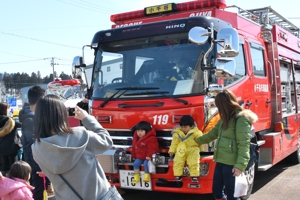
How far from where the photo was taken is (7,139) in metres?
5.50

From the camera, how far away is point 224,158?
13.7 ft

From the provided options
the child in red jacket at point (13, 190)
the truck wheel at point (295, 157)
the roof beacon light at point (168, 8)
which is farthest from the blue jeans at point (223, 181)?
the truck wheel at point (295, 157)

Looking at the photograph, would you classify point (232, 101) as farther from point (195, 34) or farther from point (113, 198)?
point (113, 198)

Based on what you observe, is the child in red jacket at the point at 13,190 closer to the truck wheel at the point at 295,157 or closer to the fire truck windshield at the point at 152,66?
the fire truck windshield at the point at 152,66

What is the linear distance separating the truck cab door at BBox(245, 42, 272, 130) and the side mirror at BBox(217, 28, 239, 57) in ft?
4.26

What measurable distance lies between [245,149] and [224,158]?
28 cm

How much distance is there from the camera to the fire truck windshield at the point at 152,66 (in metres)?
5.06

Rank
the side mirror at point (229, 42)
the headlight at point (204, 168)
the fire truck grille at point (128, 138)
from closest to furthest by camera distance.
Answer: the side mirror at point (229, 42) < the headlight at point (204, 168) < the fire truck grille at point (128, 138)

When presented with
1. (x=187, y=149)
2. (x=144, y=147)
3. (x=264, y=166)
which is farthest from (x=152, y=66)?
(x=264, y=166)

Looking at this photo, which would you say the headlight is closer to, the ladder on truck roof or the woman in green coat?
the woman in green coat

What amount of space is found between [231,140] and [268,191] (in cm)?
263

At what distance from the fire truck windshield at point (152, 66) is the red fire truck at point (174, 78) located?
14mm

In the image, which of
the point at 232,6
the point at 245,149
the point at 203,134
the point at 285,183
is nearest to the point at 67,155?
the point at 245,149

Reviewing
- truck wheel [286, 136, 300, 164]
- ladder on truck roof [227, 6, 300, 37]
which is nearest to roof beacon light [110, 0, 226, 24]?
ladder on truck roof [227, 6, 300, 37]
